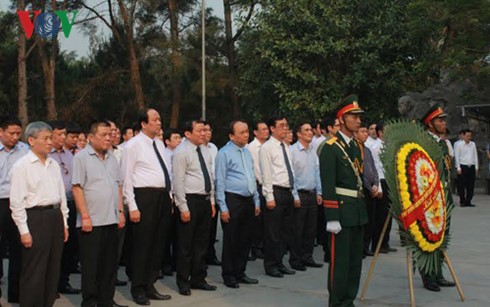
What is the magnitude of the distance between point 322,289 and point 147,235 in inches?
77.7

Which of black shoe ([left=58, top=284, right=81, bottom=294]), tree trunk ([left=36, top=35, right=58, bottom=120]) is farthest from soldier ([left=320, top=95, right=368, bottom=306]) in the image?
tree trunk ([left=36, top=35, right=58, bottom=120])

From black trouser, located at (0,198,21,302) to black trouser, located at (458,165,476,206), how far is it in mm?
11840

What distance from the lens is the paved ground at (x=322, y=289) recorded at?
6.62 m

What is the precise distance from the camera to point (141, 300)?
21.6 feet

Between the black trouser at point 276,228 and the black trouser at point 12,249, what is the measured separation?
287cm

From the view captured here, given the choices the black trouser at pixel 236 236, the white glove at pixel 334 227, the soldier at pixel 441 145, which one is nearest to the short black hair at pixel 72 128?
the black trouser at pixel 236 236

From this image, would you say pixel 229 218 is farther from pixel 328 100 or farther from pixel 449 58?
pixel 328 100

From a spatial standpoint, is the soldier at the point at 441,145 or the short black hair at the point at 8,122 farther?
the soldier at the point at 441,145

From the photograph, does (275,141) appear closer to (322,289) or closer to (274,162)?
(274,162)

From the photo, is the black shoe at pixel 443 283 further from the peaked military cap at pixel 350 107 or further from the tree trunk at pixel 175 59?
the tree trunk at pixel 175 59

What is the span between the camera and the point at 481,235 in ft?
36.2

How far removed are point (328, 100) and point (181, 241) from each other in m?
15.2

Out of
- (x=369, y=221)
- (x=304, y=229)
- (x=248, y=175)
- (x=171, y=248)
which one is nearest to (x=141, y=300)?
(x=248, y=175)

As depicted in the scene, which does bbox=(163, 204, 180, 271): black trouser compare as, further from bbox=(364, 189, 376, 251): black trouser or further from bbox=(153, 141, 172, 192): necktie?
bbox=(364, 189, 376, 251): black trouser
